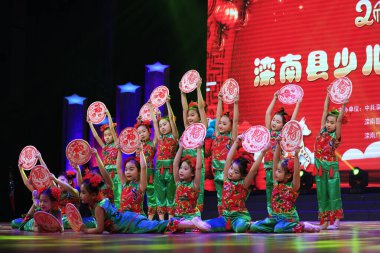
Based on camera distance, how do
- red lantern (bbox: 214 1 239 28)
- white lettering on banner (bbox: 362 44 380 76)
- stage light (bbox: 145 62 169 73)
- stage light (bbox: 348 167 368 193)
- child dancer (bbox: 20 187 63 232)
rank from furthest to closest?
stage light (bbox: 145 62 169 73) → red lantern (bbox: 214 1 239 28) → white lettering on banner (bbox: 362 44 380 76) → stage light (bbox: 348 167 368 193) → child dancer (bbox: 20 187 63 232)

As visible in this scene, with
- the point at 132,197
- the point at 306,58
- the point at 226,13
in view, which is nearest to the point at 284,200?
the point at 132,197

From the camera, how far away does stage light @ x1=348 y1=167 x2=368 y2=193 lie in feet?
22.5

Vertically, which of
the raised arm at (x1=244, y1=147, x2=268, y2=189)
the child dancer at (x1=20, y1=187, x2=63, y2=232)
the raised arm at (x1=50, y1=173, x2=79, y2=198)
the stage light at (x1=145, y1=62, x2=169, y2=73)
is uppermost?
the stage light at (x1=145, y1=62, x2=169, y2=73)

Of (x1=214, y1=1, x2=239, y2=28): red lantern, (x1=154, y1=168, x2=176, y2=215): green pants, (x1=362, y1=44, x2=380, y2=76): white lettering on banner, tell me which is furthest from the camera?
(x1=214, y1=1, x2=239, y2=28): red lantern

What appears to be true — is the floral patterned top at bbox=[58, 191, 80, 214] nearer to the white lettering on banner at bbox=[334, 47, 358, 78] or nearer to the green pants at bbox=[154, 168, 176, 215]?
the green pants at bbox=[154, 168, 176, 215]

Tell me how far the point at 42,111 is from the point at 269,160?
13.5ft

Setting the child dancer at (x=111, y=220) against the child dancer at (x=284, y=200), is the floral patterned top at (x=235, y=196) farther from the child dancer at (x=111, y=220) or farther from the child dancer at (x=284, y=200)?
the child dancer at (x=111, y=220)

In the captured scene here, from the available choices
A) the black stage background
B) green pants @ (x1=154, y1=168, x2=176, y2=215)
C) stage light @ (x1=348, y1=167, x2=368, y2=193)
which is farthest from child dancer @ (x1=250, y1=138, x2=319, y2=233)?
the black stage background

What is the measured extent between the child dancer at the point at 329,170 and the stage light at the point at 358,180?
4.43 feet

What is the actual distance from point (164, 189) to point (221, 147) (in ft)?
2.75

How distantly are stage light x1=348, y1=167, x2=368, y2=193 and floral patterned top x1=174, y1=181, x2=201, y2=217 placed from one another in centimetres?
221

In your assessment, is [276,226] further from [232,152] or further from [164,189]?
[164,189]

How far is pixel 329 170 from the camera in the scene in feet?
18.4

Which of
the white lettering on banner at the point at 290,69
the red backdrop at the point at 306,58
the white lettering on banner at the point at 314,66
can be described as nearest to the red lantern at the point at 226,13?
the red backdrop at the point at 306,58
